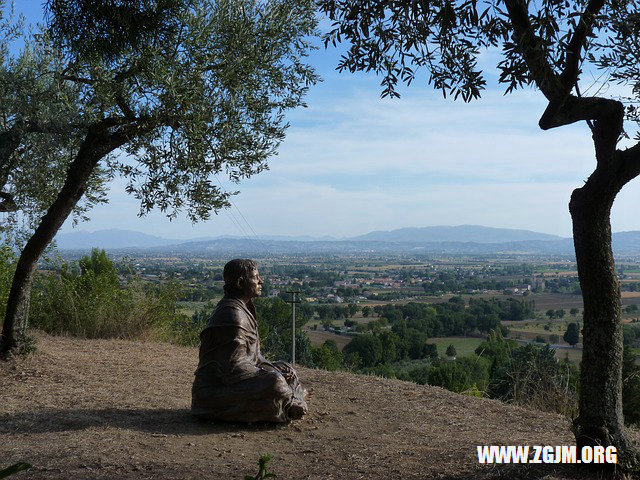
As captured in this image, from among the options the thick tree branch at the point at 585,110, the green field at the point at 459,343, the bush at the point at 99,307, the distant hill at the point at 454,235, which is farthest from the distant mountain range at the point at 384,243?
the thick tree branch at the point at 585,110

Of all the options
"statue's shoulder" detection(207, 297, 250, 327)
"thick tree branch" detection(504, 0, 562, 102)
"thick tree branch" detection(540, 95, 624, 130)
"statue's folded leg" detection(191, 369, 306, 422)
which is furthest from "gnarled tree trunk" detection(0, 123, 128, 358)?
"thick tree branch" detection(540, 95, 624, 130)

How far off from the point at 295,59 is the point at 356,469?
6179 mm

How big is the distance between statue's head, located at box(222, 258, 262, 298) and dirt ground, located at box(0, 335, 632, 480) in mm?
1447

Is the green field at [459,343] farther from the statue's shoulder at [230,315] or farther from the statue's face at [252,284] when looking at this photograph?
the statue's shoulder at [230,315]

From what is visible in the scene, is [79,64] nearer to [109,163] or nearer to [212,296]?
[109,163]

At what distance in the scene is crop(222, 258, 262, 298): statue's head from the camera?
7.17m

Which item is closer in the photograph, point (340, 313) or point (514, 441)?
point (514, 441)

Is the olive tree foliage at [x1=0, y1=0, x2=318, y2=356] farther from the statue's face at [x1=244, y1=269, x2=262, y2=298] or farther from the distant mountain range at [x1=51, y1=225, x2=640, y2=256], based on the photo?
the distant mountain range at [x1=51, y1=225, x2=640, y2=256]

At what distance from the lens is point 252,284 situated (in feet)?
23.6

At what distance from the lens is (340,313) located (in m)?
33.1

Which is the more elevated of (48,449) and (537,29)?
(537,29)

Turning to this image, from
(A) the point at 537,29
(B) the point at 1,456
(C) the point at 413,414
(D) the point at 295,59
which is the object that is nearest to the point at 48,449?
(B) the point at 1,456

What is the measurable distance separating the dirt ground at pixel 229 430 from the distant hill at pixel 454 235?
132379 mm

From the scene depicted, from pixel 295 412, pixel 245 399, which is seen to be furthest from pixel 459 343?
pixel 245 399
